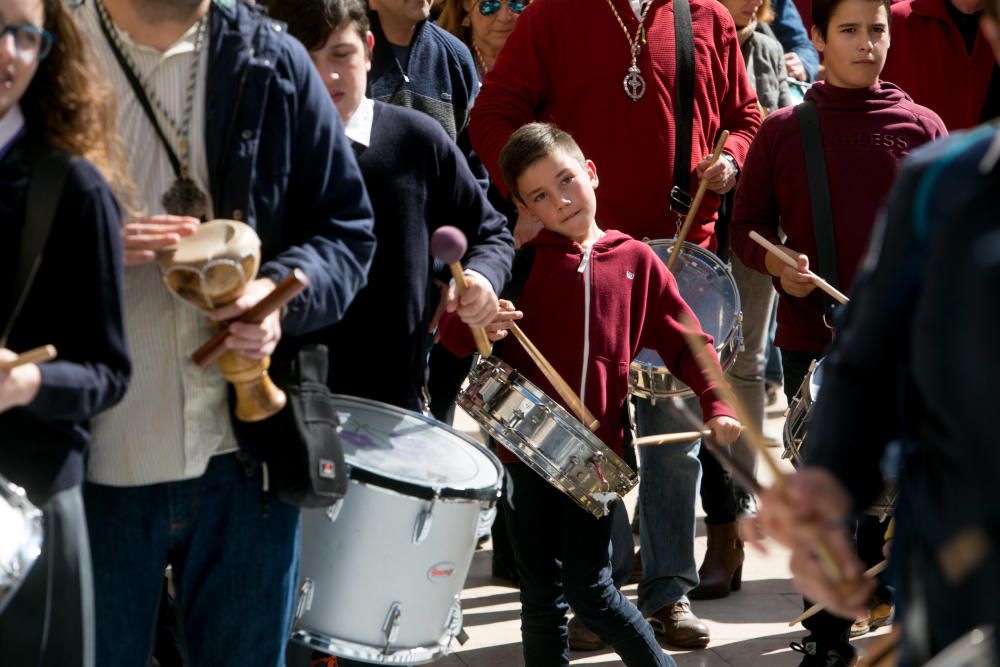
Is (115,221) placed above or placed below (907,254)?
below

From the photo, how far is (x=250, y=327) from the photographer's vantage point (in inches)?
102

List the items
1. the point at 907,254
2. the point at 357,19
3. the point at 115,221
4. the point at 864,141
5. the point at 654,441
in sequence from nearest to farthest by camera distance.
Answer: the point at 907,254 < the point at 115,221 < the point at 357,19 < the point at 654,441 < the point at 864,141

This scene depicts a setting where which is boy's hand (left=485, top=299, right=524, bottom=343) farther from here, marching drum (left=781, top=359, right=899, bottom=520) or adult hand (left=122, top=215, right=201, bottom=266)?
adult hand (left=122, top=215, right=201, bottom=266)

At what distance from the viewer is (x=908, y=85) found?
5.14 metres

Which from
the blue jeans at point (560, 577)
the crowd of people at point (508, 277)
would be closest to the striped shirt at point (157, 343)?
the crowd of people at point (508, 277)

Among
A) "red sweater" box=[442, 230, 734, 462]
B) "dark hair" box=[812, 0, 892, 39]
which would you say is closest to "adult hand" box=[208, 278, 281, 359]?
"red sweater" box=[442, 230, 734, 462]

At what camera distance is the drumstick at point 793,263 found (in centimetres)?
420

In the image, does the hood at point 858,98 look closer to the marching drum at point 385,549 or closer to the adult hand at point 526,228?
the adult hand at point 526,228

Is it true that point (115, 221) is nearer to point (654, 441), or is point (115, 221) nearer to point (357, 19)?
point (357, 19)

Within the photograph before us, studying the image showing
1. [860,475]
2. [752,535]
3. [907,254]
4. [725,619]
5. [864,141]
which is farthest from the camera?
[725,619]

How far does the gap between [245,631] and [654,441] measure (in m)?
1.44

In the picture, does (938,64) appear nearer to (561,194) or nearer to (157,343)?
(561,194)

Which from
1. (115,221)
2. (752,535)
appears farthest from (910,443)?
(115,221)

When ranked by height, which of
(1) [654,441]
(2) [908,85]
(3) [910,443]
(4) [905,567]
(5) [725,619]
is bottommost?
(5) [725,619]
